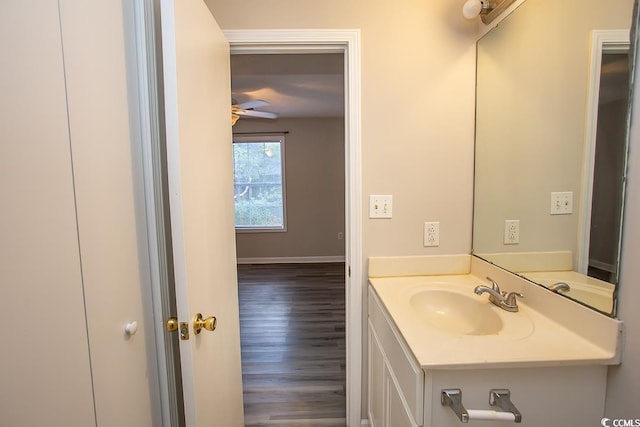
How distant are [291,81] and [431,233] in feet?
7.21

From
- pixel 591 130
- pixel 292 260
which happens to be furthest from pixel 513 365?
pixel 292 260

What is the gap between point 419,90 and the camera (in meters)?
1.49

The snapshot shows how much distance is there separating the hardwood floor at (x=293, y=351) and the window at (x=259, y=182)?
4.24 ft

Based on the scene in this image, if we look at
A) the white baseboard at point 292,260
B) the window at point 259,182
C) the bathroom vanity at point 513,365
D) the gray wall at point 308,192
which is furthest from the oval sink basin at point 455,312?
the window at point 259,182

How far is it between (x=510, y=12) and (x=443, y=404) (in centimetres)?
164

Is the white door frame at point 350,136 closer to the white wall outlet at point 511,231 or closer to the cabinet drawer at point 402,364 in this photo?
the cabinet drawer at point 402,364

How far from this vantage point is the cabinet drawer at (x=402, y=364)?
2.85ft

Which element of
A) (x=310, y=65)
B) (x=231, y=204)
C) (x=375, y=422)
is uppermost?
(x=310, y=65)

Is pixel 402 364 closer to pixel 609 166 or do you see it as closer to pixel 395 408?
pixel 395 408

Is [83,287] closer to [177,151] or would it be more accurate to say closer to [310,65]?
[177,151]

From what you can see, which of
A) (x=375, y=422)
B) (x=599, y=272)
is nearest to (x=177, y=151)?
(x=599, y=272)

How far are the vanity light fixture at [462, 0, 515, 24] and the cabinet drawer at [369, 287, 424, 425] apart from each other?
143 cm

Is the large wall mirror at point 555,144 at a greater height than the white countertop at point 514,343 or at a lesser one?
greater

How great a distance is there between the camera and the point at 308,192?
510 cm
